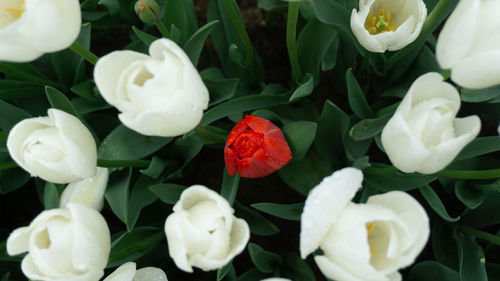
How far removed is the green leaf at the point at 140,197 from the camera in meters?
1.18

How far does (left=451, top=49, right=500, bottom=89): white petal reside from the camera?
0.87 metres

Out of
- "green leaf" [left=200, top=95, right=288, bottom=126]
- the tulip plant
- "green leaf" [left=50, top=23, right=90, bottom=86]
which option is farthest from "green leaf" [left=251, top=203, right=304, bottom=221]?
"green leaf" [left=50, top=23, right=90, bottom=86]

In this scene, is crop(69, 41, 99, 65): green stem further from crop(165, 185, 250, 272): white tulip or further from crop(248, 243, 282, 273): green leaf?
crop(248, 243, 282, 273): green leaf

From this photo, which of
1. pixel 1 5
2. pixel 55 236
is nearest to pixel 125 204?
pixel 55 236

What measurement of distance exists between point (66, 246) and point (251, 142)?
36 centimetres

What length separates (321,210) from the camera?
823 millimetres

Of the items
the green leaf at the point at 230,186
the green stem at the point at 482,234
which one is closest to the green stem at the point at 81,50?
the green leaf at the point at 230,186

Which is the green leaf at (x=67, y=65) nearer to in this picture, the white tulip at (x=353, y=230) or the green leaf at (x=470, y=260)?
the white tulip at (x=353, y=230)

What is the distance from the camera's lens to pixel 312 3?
110 cm

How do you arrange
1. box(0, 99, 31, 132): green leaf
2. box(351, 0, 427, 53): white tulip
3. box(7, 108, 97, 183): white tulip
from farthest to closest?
box(0, 99, 31, 132): green leaf < box(351, 0, 427, 53): white tulip < box(7, 108, 97, 183): white tulip

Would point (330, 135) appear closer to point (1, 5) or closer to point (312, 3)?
point (312, 3)

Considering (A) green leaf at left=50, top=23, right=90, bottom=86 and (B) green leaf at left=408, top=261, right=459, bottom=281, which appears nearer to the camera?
(B) green leaf at left=408, top=261, right=459, bottom=281

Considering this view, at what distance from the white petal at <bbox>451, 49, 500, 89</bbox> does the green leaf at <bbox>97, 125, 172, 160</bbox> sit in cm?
61

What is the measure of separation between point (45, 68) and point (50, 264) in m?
0.67
